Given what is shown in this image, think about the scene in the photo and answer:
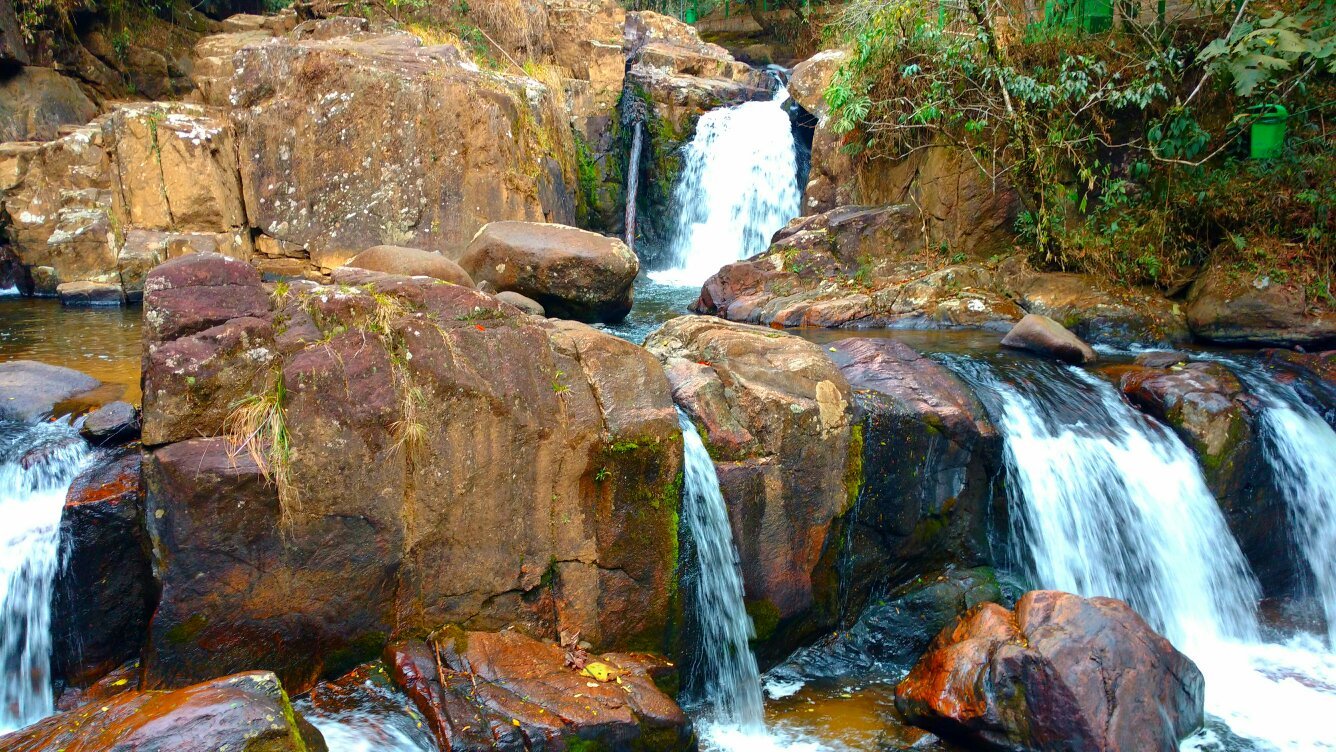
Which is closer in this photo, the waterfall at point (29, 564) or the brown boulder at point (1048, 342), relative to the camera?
the waterfall at point (29, 564)

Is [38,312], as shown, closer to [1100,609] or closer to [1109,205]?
[1100,609]

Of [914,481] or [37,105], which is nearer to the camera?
[914,481]

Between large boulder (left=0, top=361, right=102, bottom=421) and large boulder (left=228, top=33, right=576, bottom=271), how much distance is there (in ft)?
15.0

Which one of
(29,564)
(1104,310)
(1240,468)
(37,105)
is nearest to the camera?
(29,564)

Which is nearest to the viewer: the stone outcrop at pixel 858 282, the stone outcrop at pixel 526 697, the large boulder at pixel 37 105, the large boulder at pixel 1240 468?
the stone outcrop at pixel 526 697

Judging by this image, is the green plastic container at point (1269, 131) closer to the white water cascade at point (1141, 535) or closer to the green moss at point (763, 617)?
the white water cascade at point (1141, 535)

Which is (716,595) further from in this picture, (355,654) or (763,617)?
(355,654)

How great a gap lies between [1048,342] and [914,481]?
2.77 metres

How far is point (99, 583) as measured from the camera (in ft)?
12.7

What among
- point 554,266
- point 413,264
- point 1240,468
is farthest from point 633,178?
point 1240,468

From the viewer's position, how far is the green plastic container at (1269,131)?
8.29m

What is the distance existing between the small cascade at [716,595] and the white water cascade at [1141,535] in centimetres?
207

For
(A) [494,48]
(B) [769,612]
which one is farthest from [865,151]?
(B) [769,612]

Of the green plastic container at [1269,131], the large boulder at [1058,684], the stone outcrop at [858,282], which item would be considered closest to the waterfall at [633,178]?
the stone outcrop at [858,282]
